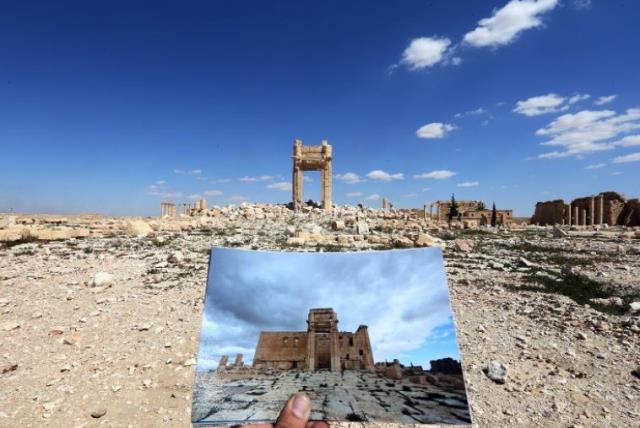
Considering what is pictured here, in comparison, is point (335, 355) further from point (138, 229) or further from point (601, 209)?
point (601, 209)

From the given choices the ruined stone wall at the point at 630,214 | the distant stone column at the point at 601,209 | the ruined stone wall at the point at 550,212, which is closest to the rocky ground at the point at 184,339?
the ruined stone wall at the point at 630,214

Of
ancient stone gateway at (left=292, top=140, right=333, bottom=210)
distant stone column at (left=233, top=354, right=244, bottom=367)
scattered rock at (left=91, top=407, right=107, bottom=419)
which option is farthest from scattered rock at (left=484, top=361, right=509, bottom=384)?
ancient stone gateway at (left=292, top=140, right=333, bottom=210)

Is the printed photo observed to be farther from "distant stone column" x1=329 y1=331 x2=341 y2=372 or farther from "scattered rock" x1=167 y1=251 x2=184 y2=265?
"scattered rock" x1=167 y1=251 x2=184 y2=265

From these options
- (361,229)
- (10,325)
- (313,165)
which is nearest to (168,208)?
(313,165)

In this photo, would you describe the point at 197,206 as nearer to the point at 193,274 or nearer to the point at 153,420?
the point at 193,274

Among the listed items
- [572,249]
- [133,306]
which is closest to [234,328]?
[133,306]

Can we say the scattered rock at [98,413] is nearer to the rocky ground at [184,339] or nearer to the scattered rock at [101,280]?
the rocky ground at [184,339]
